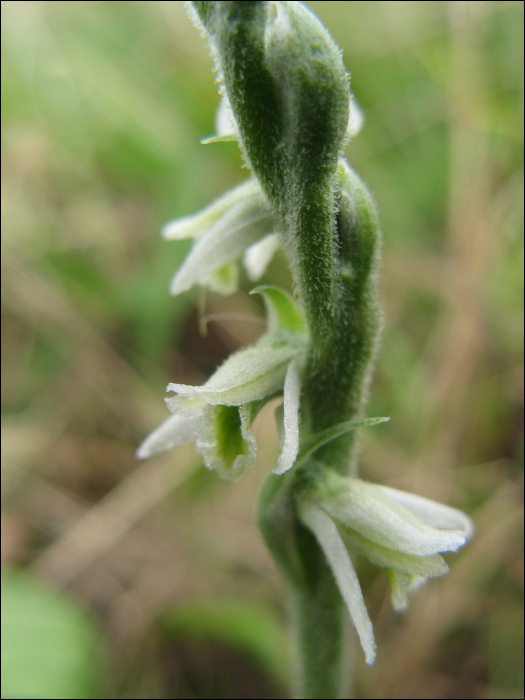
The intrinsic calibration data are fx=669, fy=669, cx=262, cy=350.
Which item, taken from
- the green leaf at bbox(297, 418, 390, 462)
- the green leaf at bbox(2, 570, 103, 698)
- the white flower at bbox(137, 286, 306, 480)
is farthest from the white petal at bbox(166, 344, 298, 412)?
the green leaf at bbox(2, 570, 103, 698)

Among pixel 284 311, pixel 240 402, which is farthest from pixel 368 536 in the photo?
pixel 284 311

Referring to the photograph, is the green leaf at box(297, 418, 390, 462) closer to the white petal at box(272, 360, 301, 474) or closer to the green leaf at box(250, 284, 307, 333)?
the white petal at box(272, 360, 301, 474)

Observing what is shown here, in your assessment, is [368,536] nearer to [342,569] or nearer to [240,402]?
[342,569]

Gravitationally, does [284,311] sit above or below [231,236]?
below

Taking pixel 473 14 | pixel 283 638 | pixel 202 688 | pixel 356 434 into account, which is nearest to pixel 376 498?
pixel 356 434

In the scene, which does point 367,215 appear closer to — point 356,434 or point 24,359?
point 356,434
